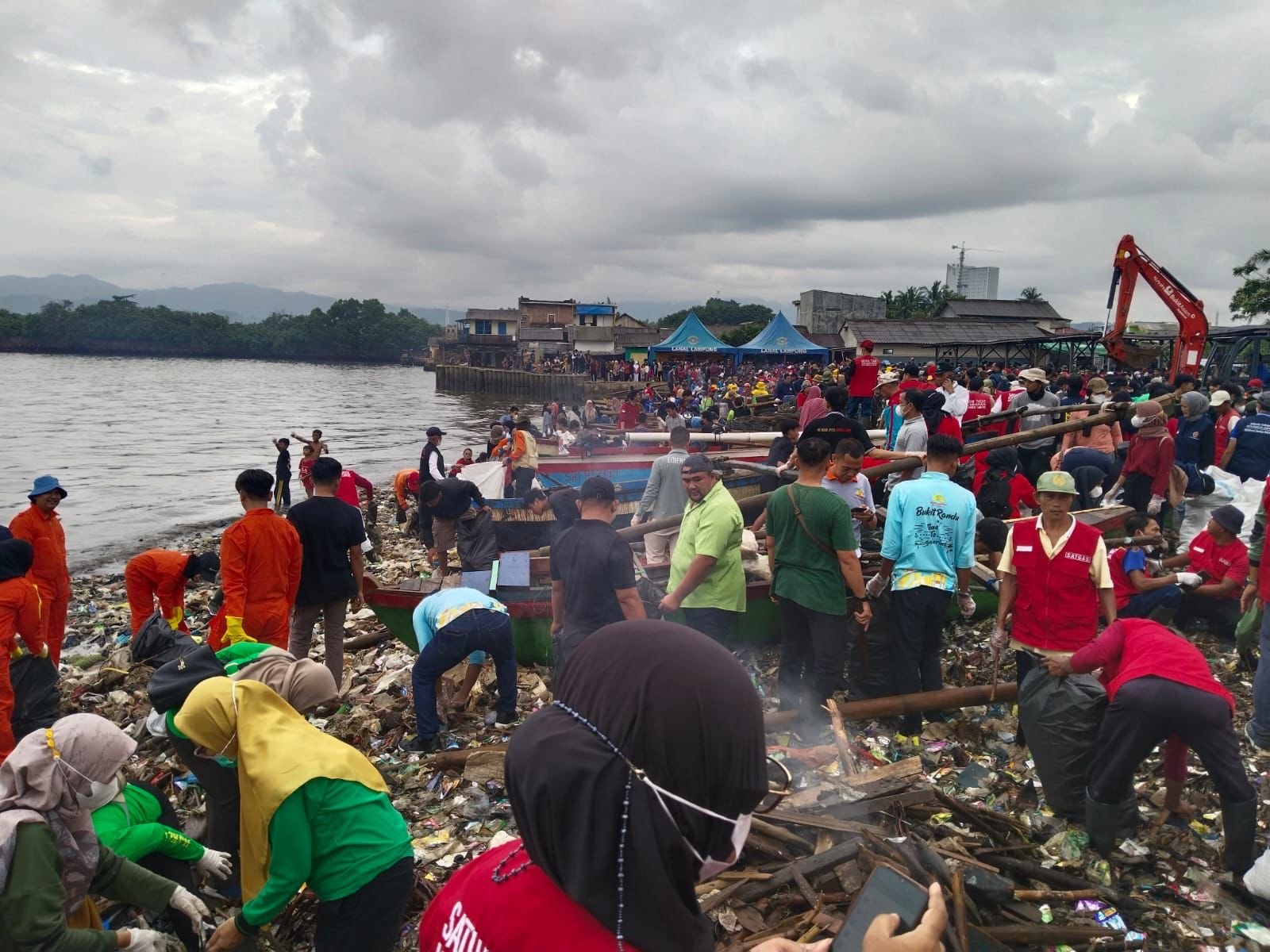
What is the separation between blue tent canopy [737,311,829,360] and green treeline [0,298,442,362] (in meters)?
85.0

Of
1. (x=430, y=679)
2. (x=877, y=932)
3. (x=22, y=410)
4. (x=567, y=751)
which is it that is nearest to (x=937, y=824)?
(x=877, y=932)

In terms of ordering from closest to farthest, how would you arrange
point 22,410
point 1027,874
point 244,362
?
point 1027,874, point 22,410, point 244,362

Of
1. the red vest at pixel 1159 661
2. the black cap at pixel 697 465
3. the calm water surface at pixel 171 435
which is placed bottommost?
the calm water surface at pixel 171 435

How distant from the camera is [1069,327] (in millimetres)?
45531

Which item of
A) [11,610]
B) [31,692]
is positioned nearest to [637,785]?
[11,610]

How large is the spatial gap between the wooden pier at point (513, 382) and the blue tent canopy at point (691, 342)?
→ 1317 centimetres

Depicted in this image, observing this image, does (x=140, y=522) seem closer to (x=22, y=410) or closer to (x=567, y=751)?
(x=567, y=751)

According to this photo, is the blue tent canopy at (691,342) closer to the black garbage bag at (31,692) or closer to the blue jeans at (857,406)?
the blue jeans at (857,406)

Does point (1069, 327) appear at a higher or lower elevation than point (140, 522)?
higher

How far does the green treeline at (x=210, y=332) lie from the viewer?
93312mm

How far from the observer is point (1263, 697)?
4.18m

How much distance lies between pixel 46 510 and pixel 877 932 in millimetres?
6594

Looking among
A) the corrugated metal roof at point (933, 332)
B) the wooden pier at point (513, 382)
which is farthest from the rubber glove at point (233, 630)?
the wooden pier at point (513, 382)

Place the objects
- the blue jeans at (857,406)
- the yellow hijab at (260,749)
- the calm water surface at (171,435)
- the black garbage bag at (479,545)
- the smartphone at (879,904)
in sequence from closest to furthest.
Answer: the smartphone at (879,904), the yellow hijab at (260,749), the black garbage bag at (479,545), the blue jeans at (857,406), the calm water surface at (171,435)
